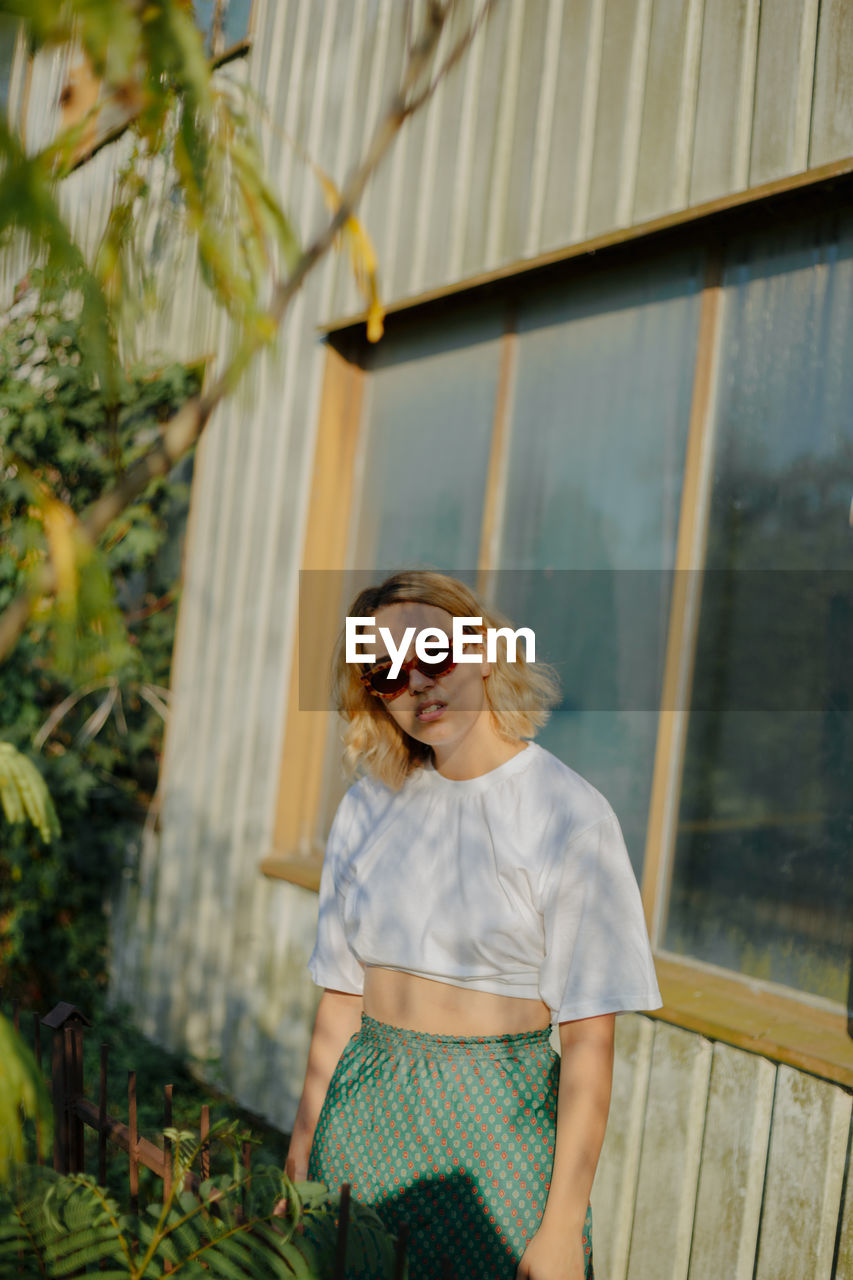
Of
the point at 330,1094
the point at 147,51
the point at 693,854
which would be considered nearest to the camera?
the point at 147,51

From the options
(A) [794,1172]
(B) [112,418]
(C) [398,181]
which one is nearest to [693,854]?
(A) [794,1172]

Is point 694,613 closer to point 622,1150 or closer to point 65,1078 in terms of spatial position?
point 622,1150

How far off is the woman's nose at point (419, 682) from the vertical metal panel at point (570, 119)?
216 centimetres

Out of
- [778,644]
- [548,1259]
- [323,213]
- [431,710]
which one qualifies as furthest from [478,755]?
[323,213]

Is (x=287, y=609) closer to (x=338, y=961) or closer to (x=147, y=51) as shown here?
(x=338, y=961)

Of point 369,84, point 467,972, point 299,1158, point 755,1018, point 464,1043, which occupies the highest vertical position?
point 369,84

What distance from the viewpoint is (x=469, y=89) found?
13.5ft

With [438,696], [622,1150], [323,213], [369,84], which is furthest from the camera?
[323,213]

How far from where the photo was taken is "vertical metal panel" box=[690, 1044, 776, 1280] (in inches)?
110

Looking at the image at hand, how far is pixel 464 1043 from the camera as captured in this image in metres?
1.90

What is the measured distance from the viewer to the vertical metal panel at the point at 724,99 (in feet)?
10.2

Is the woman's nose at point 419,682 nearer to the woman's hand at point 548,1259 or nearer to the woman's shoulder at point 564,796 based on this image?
the woman's shoulder at point 564,796

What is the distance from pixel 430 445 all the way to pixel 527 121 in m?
1.23

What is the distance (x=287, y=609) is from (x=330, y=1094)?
2.96 m
